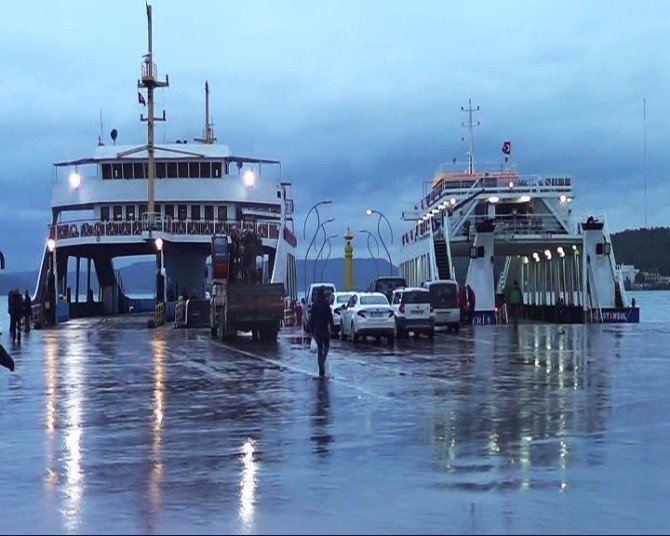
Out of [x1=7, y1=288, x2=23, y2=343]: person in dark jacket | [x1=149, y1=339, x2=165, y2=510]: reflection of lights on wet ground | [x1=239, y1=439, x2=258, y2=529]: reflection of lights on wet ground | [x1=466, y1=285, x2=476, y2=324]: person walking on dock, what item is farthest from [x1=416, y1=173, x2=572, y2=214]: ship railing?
[x1=239, y1=439, x2=258, y2=529]: reflection of lights on wet ground

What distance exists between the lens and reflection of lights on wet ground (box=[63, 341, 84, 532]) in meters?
9.01

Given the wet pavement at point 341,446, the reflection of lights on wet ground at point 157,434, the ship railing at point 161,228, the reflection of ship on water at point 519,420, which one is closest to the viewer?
the wet pavement at point 341,446

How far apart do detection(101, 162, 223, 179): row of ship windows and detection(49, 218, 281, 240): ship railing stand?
126 inches

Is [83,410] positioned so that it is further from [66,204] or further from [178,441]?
[66,204]

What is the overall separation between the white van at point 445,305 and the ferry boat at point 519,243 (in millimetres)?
7492

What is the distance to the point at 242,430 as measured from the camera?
13.7 m

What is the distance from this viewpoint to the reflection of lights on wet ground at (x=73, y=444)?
9.01 m

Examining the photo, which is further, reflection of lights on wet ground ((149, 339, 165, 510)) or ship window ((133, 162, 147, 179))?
ship window ((133, 162, 147, 179))

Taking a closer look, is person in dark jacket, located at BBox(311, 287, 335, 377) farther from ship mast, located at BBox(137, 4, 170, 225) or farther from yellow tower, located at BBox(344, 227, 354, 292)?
yellow tower, located at BBox(344, 227, 354, 292)

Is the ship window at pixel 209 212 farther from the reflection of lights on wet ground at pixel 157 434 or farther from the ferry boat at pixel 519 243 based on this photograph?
the reflection of lights on wet ground at pixel 157 434

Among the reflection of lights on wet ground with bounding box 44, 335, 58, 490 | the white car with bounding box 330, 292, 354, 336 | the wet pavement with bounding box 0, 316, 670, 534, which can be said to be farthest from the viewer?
the white car with bounding box 330, 292, 354, 336

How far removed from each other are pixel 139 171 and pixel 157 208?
2.18 m

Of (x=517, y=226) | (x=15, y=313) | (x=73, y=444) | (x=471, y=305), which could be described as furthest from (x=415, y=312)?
(x=73, y=444)

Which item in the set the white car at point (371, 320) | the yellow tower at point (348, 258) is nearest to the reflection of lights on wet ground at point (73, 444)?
the white car at point (371, 320)
